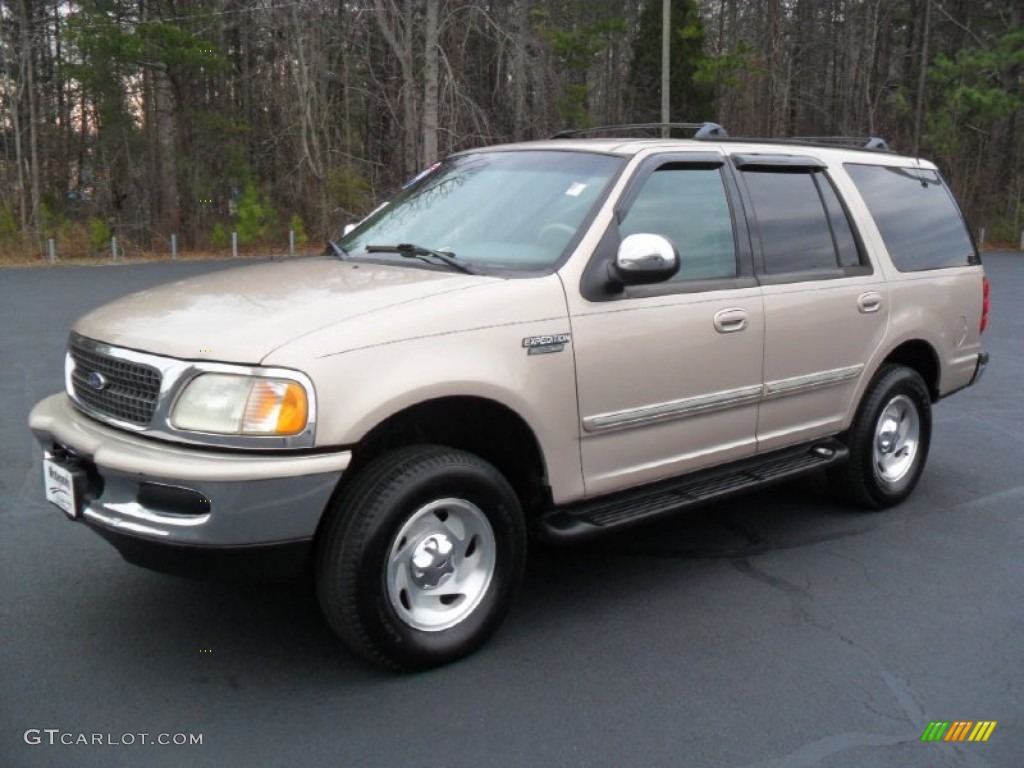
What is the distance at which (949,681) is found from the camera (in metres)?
3.61

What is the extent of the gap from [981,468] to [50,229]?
27827mm

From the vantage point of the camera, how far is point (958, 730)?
3289mm

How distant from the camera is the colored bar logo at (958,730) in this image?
128 inches

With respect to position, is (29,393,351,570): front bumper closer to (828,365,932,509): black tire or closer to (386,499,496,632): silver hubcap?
(386,499,496,632): silver hubcap

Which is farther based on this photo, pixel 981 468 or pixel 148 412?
pixel 981 468

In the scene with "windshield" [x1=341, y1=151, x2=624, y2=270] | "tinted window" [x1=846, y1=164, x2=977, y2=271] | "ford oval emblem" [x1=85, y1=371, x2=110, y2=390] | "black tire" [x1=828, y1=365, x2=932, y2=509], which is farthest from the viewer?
"tinted window" [x1=846, y1=164, x2=977, y2=271]

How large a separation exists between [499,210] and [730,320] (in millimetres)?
1140

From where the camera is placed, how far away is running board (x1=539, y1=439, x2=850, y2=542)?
393cm

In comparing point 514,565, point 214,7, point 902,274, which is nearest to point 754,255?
point 902,274

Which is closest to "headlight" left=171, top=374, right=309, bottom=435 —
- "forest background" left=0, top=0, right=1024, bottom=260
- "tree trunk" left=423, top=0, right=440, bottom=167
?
"tree trunk" left=423, top=0, right=440, bottom=167

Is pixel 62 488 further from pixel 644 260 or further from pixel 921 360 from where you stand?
pixel 921 360

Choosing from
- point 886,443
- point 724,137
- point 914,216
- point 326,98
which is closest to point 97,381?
point 724,137

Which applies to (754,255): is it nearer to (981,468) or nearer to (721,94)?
(981,468)
